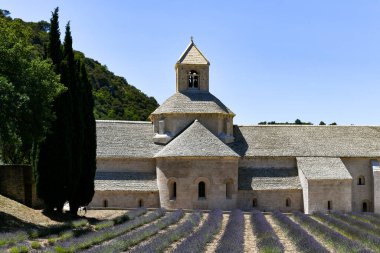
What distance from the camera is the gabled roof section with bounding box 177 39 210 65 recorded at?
169ft

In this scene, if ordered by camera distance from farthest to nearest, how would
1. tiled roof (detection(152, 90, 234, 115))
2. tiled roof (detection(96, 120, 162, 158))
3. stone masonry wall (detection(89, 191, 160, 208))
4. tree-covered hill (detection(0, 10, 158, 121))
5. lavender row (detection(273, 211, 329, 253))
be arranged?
tree-covered hill (detection(0, 10, 158, 121))
tiled roof (detection(152, 90, 234, 115))
tiled roof (detection(96, 120, 162, 158))
stone masonry wall (detection(89, 191, 160, 208))
lavender row (detection(273, 211, 329, 253))

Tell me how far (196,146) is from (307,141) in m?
12.2

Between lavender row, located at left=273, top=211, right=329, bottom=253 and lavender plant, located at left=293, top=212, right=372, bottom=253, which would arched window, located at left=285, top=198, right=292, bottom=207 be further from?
lavender row, located at left=273, top=211, right=329, bottom=253

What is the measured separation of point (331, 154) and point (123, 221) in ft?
79.3

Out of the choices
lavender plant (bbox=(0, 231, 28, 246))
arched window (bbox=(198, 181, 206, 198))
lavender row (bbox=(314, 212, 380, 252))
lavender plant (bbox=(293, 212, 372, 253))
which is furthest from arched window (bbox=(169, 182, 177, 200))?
lavender plant (bbox=(0, 231, 28, 246))

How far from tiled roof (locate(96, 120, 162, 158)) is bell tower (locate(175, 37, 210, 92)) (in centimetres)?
518

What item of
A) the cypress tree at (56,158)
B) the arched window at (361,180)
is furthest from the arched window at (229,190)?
the cypress tree at (56,158)

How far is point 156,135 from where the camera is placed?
4759cm

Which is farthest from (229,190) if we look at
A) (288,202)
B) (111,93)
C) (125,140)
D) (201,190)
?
(111,93)

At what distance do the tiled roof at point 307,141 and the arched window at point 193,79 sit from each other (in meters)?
5.75

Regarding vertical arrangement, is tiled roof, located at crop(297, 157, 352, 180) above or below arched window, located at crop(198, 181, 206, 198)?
above

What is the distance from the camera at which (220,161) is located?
42.9m

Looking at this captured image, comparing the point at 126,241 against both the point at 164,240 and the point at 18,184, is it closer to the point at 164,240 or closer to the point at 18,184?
the point at 164,240

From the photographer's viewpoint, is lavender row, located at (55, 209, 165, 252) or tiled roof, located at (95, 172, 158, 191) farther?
tiled roof, located at (95, 172, 158, 191)
